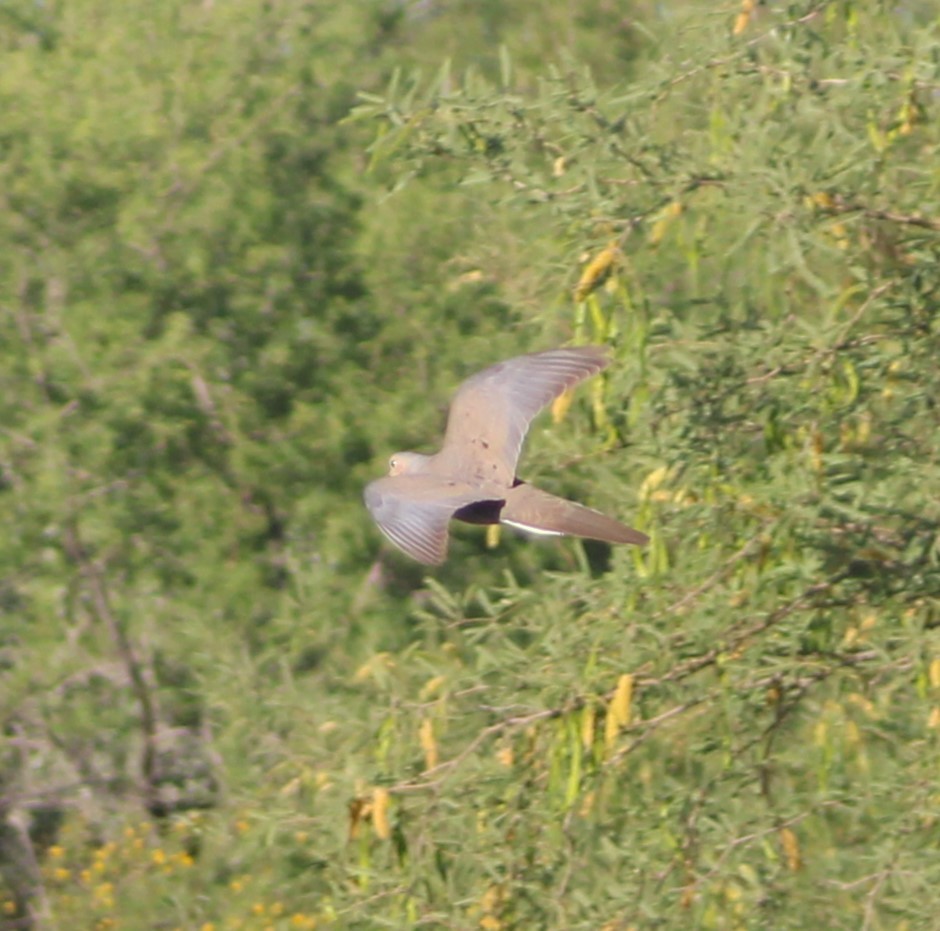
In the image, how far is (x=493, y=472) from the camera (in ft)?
17.6

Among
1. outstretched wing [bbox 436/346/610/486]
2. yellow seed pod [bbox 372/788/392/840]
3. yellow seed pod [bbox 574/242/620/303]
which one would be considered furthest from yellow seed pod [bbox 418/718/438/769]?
yellow seed pod [bbox 574/242/620/303]

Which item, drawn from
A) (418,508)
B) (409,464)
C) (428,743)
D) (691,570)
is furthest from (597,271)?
(428,743)

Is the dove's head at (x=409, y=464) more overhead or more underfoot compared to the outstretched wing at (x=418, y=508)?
more underfoot

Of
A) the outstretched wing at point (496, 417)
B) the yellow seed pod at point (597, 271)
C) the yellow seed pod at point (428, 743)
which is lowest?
the yellow seed pod at point (428, 743)

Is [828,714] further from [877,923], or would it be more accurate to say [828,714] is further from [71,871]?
[71,871]

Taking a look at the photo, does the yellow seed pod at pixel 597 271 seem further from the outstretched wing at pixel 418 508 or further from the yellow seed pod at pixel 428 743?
the yellow seed pod at pixel 428 743

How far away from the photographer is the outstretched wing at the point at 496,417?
5336 mm

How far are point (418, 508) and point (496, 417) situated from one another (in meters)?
0.68

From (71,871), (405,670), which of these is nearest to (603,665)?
(405,670)

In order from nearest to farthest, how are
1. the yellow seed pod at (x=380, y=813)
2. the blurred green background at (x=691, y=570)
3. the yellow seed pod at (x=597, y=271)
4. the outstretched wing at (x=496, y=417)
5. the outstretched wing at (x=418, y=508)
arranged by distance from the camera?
the outstretched wing at (x=418, y=508) → the yellow seed pod at (x=597, y=271) → the blurred green background at (x=691, y=570) → the yellow seed pod at (x=380, y=813) → the outstretched wing at (x=496, y=417)

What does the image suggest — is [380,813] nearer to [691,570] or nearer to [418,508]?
[418,508]

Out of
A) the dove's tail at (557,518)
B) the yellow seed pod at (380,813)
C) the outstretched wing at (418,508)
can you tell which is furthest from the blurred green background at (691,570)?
the outstretched wing at (418,508)

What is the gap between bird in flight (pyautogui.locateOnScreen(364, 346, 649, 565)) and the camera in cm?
486

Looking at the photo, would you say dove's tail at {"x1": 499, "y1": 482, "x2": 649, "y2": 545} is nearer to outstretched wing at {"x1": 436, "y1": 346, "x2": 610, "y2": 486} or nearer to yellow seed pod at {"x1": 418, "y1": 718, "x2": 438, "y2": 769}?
outstretched wing at {"x1": 436, "y1": 346, "x2": 610, "y2": 486}
